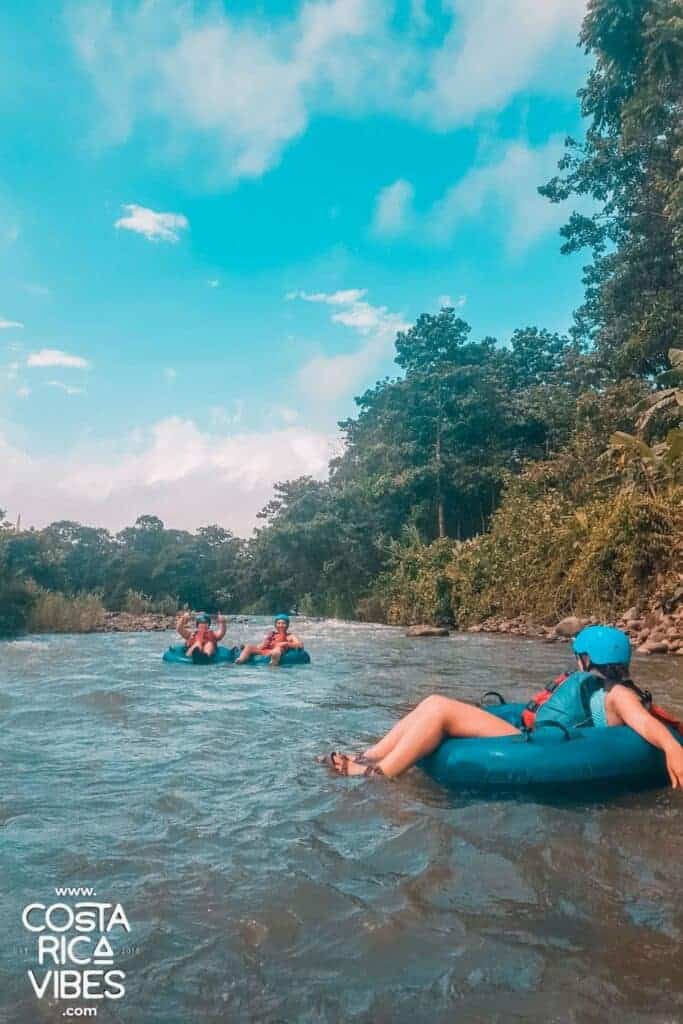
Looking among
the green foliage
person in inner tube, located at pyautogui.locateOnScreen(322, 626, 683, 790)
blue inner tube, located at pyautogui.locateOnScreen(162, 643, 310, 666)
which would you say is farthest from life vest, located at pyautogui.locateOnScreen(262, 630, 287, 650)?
the green foliage

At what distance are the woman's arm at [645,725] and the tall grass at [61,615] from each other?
16.4 metres

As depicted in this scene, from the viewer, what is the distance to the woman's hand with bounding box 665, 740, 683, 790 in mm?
3523

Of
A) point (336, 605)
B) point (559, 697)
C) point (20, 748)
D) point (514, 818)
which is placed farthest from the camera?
point (336, 605)

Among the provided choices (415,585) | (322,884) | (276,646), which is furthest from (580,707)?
(415,585)

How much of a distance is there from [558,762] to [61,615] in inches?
660

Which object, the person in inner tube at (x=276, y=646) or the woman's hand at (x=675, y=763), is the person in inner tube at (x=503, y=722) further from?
the person in inner tube at (x=276, y=646)

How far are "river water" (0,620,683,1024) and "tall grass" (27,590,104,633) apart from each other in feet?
44.7

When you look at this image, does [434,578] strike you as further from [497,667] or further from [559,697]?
[559,697]

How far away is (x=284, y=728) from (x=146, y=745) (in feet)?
3.49

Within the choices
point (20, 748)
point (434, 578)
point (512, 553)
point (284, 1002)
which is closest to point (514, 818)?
point (284, 1002)

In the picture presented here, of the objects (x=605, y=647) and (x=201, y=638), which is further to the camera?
(x=201, y=638)

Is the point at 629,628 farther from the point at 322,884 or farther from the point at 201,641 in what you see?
the point at 322,884

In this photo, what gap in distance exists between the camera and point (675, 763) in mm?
3525

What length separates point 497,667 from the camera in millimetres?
9008
